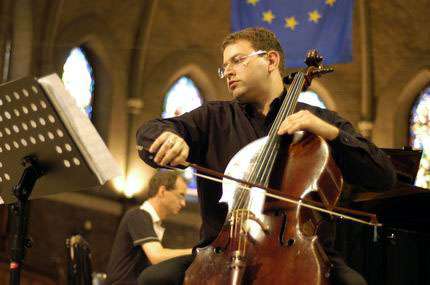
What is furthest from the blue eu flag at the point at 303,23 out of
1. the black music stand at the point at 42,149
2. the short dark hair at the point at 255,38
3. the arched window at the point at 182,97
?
the black music stand at the point at 42,149

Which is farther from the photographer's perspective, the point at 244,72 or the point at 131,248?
the point at 131,248

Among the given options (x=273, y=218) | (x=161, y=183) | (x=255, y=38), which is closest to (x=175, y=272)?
(x=273, y=218)

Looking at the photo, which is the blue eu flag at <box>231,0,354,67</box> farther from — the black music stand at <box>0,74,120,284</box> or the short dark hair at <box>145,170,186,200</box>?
the black music stand at <box>0,74,120,284</box>

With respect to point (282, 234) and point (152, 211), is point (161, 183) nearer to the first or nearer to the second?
point (152, 211)

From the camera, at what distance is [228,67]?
3.47 metres

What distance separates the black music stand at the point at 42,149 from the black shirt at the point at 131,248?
167 cm

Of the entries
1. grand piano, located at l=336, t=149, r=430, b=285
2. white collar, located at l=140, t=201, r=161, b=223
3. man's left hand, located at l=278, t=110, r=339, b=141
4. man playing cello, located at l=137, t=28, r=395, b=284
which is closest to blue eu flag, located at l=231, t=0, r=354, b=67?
white collar, located at l=140, t=201, r=161, b=223

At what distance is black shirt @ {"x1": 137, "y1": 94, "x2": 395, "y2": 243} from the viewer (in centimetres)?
315

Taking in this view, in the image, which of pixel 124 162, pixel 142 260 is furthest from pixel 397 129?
pixel 142 260

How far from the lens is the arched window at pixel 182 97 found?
12.8m

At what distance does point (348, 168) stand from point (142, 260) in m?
2.31

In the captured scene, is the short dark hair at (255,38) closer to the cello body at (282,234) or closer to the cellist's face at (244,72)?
the cellist's face at (244,72)

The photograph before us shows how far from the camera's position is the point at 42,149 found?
3172 millimetres

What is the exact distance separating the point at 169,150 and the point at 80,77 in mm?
9327
